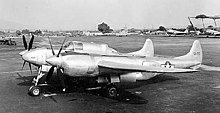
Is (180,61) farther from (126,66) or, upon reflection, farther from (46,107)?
(46,107)

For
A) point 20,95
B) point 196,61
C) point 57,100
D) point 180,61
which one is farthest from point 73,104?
point 196,61

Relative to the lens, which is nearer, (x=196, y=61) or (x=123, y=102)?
(x=123, y=102)

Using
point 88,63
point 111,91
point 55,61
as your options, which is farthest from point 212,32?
point 55,61

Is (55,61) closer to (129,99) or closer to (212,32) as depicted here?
(129,99)

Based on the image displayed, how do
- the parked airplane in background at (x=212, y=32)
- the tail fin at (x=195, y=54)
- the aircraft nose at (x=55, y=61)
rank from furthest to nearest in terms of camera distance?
the parked airplane in background at (x=212, y=32)
the tail fin at (x=195, y=54)
the aircraft nose at (x=55, y=61)

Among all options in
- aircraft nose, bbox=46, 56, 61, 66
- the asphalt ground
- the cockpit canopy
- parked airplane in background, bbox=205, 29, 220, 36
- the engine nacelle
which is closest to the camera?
the asphalt ground

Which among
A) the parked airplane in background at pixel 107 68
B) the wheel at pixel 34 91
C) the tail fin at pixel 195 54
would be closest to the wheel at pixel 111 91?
the parked airplane in background at pixel 107 68

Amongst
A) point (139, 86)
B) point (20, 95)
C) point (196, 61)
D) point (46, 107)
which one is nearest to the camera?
point (46, 107)

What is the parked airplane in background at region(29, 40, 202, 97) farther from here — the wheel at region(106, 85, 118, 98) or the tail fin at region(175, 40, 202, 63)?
the tail fin at region(175, 40, 202, 63)

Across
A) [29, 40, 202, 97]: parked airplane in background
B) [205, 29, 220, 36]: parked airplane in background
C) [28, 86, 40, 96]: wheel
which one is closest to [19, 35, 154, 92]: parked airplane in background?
[28, 86, 40, 96]: wheel

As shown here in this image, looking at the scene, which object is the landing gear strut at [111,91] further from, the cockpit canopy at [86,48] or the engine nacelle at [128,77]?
the cockpit canopy at [86,48]

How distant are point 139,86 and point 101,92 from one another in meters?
2.84

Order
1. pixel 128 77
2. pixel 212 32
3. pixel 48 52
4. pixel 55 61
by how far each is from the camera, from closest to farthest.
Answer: pixel 55 61, pixel 128 77, pixel 48 52, pixel 212 32

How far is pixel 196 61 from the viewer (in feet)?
57.3
